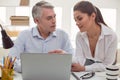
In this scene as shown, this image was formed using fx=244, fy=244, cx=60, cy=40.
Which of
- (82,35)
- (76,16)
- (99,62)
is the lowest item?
(99,62)

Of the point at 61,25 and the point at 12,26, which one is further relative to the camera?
the point at 61,25

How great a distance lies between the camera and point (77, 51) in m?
2.27

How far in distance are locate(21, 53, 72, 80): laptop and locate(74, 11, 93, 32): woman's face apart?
0.70 meters

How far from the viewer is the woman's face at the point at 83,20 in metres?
2.15

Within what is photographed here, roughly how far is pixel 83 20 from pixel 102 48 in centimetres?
30

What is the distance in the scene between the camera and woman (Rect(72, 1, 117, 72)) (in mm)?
2145

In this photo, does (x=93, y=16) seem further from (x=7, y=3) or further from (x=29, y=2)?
(x=7, y=3)

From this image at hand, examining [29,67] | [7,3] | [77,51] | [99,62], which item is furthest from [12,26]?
[29,67]

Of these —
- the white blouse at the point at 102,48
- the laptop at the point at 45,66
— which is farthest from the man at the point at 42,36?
the laptop at the point at 45,66

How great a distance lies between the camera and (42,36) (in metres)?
2.37

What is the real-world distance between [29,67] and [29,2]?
2029mm

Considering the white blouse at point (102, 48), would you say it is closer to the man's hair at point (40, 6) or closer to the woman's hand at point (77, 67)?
the woman's hand at point (77, 67)

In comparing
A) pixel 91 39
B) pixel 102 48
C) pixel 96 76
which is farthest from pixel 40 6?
pixel 96 76

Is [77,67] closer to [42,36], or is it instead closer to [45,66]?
[45,66]
